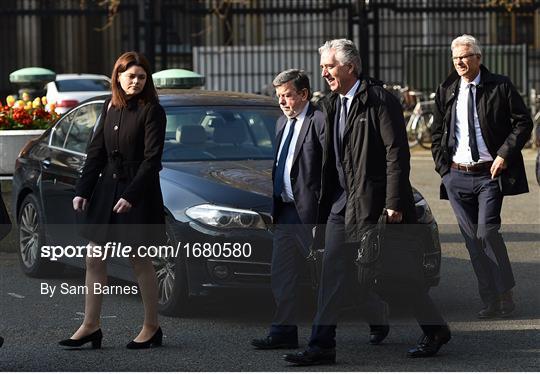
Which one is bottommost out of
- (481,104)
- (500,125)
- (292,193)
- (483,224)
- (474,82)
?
(483,224)

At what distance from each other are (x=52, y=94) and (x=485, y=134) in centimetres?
1892

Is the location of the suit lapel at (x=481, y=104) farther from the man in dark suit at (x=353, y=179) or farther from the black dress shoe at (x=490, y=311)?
the man in dark suit at (x=353, y=179)

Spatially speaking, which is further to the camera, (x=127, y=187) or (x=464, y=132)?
(x=464, y=132)

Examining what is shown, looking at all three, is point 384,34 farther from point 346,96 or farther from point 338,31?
point 346,96

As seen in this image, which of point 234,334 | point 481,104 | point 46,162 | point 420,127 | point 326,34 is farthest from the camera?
point 326,34

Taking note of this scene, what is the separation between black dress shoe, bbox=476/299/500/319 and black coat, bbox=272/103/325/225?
166 centimetres

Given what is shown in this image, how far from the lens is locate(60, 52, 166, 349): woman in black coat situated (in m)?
7.84

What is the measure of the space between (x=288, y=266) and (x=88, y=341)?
1163 millimetres

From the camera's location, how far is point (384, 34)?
88.0 ft

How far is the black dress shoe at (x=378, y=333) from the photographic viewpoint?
809cm

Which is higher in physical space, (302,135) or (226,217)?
(302,135)

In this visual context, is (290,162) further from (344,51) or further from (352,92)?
(344,51)

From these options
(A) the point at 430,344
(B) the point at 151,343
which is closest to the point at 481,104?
(A) the point at 430,344

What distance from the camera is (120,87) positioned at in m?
7.99
